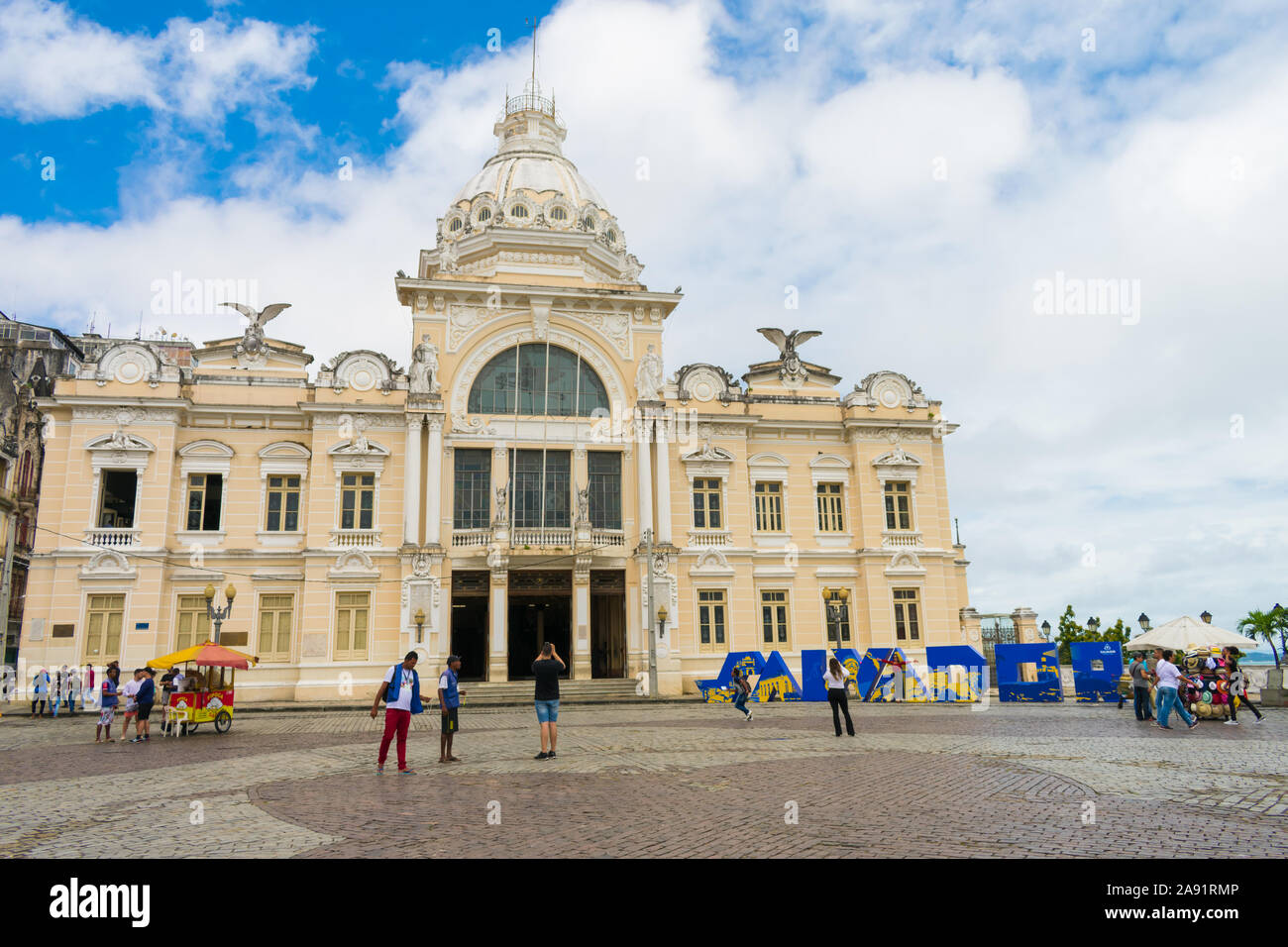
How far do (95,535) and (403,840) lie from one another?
26.8 metres

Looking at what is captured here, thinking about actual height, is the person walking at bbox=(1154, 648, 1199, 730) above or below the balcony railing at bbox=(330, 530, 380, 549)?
below

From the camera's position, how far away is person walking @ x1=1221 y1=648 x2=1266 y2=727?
18.6 meters

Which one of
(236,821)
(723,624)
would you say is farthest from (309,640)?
(236,821)

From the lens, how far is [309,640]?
28.9m

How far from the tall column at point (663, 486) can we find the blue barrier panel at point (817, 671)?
6.47 metres

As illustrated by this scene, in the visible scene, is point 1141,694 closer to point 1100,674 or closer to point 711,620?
point 1100,674

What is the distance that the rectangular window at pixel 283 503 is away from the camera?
30.2m

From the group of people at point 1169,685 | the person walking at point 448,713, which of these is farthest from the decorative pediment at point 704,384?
the person walking at point 448,713

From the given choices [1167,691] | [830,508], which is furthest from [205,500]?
[1167,691]

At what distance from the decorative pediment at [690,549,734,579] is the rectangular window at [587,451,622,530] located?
3.20m

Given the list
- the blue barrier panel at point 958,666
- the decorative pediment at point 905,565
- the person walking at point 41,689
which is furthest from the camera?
the decorative pediment at point 905,565

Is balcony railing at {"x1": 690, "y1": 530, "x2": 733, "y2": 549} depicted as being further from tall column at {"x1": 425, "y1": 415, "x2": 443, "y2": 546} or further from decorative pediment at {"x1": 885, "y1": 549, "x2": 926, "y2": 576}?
tall column at {"x1": 425, "y1": 415, "x2": 443, "y2": 546}

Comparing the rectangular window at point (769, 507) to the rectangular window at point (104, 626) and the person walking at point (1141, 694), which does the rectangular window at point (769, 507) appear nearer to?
the person walking at point (1141, 694)

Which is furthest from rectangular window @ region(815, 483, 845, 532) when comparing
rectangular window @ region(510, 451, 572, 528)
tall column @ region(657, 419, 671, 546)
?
rectangular window @ region(510, 451, 572, 528)
